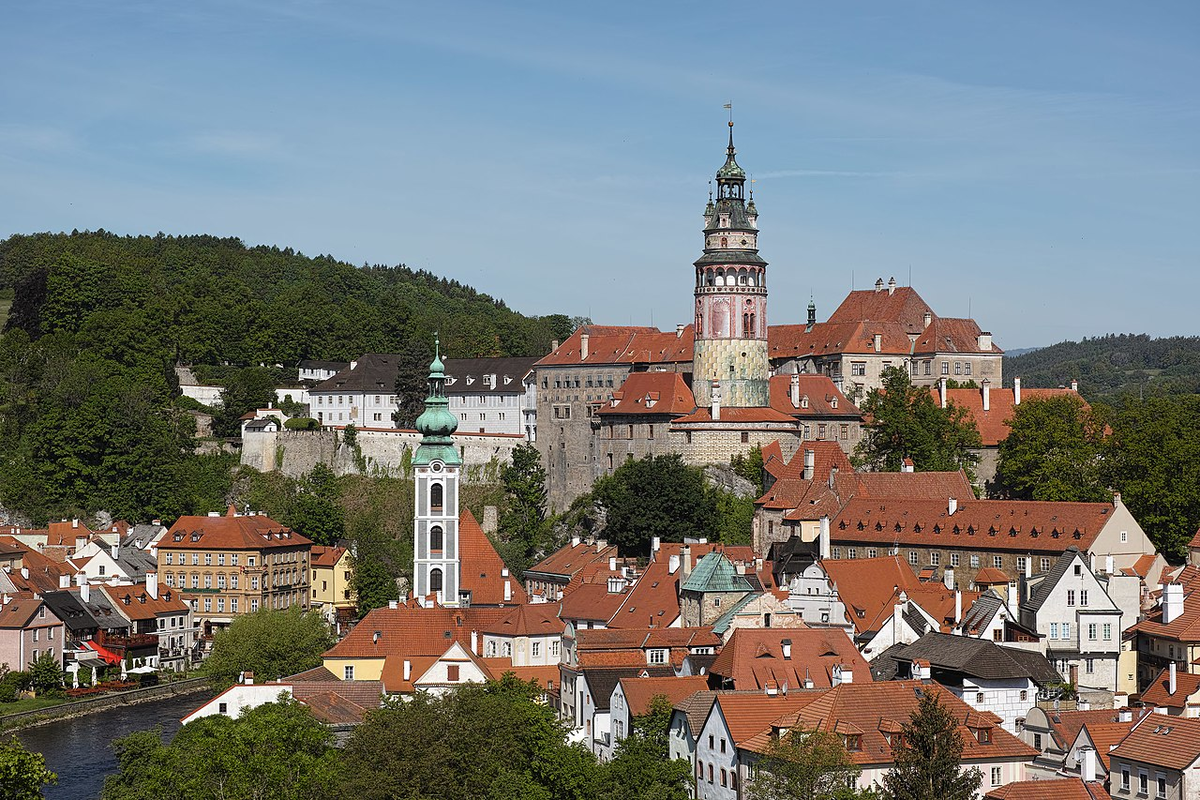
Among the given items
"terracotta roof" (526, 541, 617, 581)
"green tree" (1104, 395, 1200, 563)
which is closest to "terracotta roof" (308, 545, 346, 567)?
"terracotta roof" (526, 541, 617, 581)

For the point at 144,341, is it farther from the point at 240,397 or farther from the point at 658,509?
the point at 658,509

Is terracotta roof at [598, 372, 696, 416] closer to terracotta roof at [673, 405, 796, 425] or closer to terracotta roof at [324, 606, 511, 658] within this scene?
terracotta roof at [673, 405, 796, 425]

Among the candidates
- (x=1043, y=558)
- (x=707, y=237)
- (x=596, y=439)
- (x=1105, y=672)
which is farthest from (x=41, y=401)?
(x=1105, y=672)

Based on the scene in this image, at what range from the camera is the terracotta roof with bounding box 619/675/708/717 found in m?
48.4

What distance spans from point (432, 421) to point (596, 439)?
1580 cm

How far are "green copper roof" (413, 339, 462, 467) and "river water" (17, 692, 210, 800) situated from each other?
1241 cm

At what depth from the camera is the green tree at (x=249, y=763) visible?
138 ft

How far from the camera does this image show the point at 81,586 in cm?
7962

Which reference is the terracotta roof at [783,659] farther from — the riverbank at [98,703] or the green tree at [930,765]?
the riverbank at [98,703]

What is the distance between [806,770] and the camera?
3869cm

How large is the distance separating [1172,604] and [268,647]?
30729mm

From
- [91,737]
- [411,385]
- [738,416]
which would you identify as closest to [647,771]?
[91,737]

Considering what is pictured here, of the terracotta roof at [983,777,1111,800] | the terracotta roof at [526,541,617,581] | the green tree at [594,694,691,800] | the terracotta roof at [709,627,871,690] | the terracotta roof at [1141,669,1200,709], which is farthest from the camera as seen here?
the terracotta roof at [526,541,617,581]

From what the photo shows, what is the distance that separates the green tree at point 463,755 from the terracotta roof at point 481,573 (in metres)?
23.2
